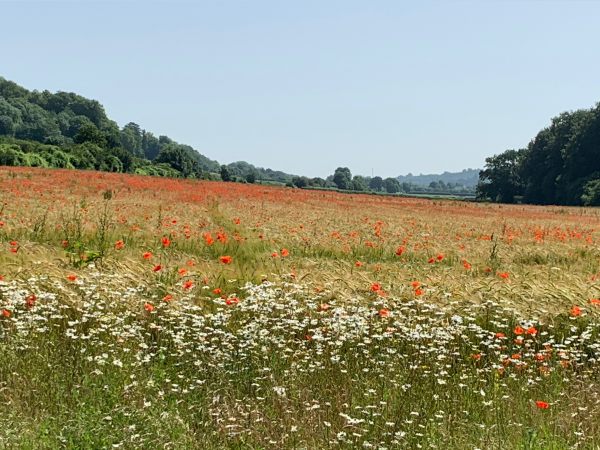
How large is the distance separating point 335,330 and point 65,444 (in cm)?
367

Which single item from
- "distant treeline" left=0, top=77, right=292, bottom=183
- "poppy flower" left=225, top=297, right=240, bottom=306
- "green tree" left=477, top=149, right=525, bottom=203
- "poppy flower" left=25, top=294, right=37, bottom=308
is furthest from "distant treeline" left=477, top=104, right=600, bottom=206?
"poppy flower" left=25, top=294, right=37, bottom=308

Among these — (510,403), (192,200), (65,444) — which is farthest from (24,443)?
(192,200)

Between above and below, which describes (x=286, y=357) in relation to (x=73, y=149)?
below

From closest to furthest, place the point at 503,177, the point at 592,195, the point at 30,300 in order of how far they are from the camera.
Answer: the point at 30,300 < the point at 592,195 < the point at 503,177

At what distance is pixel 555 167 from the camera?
104 m

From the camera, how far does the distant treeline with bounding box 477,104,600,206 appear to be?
92.4 meters

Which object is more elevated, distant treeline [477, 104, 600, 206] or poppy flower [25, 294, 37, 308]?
distant treeline [477, 104, 600, 206]

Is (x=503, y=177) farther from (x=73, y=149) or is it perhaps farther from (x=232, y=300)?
(x=232, y=300)

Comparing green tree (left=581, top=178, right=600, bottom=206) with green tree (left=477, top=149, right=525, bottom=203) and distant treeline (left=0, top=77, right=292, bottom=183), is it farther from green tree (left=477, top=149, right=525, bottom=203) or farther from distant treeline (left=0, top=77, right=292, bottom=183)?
distant treeline (left=0, top=77, right=292, bottom=183)

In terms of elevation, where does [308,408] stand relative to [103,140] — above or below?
below

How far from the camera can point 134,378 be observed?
5.73m

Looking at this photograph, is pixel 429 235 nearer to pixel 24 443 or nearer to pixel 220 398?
pixel 220 398

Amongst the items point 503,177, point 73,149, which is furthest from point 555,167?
point 73,149

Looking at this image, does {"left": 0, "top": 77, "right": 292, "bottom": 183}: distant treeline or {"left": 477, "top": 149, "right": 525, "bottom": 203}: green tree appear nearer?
{"left": 0, "top": 77, "right": 292, "bottom": 183}: distant treeline
